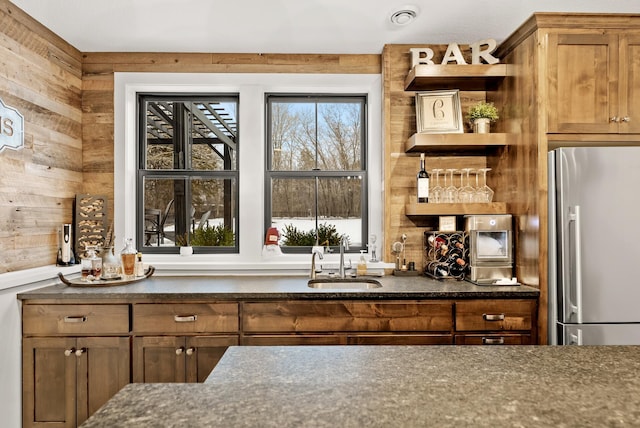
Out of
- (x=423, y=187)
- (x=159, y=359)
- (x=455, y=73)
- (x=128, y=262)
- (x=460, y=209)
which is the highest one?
(x=455, y=73)

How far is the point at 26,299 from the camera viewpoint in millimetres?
2320

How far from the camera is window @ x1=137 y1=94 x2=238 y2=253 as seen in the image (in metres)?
3.21

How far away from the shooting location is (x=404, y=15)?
99.3 inches

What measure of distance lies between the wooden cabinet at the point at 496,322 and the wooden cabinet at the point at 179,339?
132 centimetres

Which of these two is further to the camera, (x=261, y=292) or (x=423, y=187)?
(x=423, y=187)

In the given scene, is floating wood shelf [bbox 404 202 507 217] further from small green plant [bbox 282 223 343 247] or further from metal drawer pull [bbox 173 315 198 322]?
metal drawer pull [bbox 173 315 198 322]

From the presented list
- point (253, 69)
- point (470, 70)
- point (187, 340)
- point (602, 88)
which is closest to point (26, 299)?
point (187, 340)

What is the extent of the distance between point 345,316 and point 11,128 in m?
2.19

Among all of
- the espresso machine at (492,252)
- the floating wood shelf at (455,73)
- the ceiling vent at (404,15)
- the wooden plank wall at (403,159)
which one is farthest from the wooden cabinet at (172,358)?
the ceiling vent at (404,15)

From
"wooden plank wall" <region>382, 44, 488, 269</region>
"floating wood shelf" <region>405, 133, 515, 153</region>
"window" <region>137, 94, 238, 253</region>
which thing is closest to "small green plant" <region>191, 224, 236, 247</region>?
"window" <region>137, 94, 238, 253</region>

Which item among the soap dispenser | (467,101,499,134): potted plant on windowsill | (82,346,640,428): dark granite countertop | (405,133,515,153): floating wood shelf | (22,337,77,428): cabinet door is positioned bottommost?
(22,337,77,428): cabinet door

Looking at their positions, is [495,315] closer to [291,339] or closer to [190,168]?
[291,339]

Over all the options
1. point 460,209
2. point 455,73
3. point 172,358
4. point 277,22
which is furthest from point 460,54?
point 172,358

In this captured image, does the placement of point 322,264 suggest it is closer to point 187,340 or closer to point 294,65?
point 187,340
